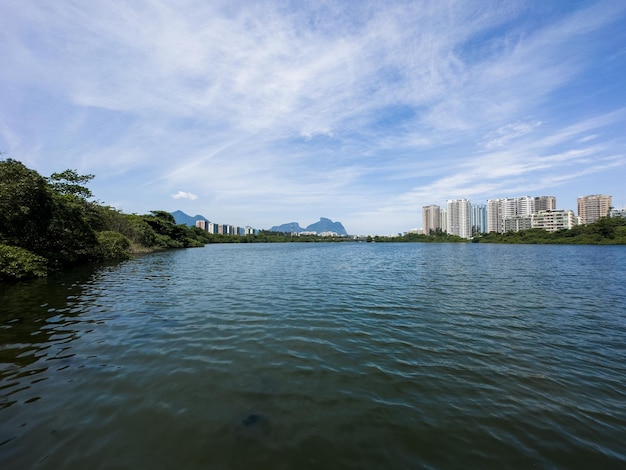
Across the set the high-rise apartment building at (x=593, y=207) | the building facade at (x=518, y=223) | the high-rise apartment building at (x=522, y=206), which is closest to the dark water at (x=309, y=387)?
the building facade at (x=518, y=223)

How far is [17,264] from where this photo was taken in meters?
18.9

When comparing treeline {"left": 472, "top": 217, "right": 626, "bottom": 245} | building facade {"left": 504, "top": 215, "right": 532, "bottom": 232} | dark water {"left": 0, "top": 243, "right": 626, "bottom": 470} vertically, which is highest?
building facade {"left": 504, "top": 215, "right": 532, "bottom": 232}

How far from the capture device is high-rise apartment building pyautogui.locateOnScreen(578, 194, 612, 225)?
161m

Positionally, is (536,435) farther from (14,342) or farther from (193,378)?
(14,342)

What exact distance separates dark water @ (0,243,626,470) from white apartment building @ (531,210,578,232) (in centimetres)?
16885

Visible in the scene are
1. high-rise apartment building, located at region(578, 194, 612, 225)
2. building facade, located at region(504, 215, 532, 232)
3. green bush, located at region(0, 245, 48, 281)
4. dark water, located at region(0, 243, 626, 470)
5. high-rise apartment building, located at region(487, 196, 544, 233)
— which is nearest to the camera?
dark water, located at region(0, 243, 626, 470)

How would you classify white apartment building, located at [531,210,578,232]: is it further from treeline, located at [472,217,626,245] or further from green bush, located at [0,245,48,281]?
green bush, located at [0,245,48,281]

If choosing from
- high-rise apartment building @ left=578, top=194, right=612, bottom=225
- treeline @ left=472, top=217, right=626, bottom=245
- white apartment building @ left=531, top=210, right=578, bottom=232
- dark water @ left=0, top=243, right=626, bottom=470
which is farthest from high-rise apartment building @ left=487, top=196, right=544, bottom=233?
dark water @ left=0, top=243, right=626, bottom=470

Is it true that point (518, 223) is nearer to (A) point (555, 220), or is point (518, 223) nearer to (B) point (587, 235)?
(A) point (555, 220)

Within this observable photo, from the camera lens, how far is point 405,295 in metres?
16.0

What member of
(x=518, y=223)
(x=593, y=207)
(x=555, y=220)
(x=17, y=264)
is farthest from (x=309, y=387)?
(x=593, y=207)

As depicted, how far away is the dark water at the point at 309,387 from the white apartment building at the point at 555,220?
168850 mm

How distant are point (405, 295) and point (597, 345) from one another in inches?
319

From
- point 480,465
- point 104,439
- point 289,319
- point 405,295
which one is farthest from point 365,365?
point 405,295
